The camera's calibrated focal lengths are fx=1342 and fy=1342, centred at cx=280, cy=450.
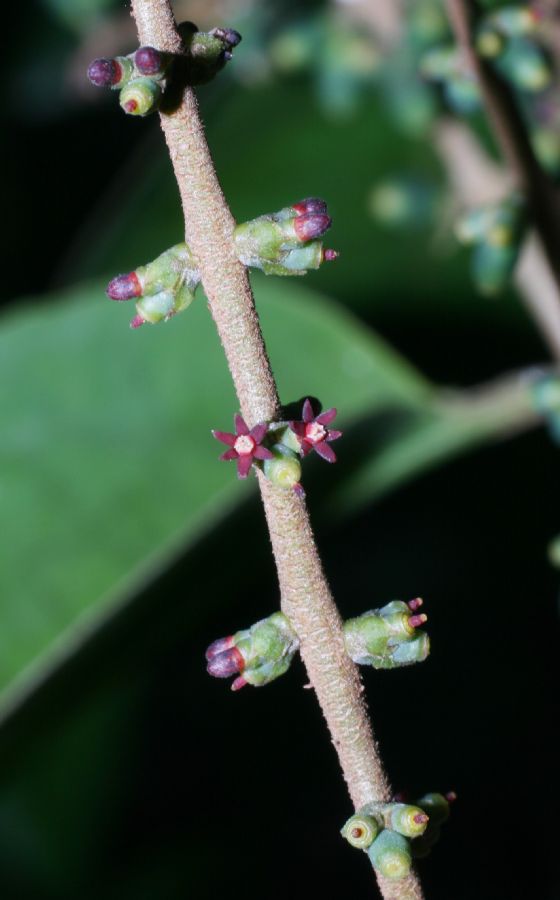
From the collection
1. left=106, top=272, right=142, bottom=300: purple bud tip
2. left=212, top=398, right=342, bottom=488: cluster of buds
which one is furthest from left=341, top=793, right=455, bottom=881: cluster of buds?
left=106, top=272, right=142, bottom=300: purple bud tip

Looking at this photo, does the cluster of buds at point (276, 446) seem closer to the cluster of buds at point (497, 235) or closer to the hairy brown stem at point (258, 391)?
the hairy brown stem at point (258, 391)

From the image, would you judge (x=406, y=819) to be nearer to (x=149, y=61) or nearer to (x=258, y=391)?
(x=258, y=391)

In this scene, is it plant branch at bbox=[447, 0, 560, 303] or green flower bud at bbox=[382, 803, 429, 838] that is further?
plant branch at bbox=[447, 0, 560, 303]

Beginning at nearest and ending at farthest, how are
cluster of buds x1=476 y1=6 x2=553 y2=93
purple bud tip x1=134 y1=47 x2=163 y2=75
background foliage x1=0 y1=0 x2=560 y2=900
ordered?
purple bud tip x1=134 y1=47 x2=163 y2=75, cluster of buds x1=476 y1=6 x2=553 y2=93, background foliage x1=0 y1=0 x2=560 y2=900

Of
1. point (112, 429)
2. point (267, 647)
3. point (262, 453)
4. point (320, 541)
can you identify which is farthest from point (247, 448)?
point (320, 541)

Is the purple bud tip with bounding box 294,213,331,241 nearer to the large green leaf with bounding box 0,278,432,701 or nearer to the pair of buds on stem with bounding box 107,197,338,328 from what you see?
the pair of buds on stem with bounding box 107,197,338,328

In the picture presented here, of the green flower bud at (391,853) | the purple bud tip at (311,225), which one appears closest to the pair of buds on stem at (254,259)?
the purple bud tip at (311,225)

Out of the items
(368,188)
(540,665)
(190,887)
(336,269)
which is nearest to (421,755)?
(540,665)
